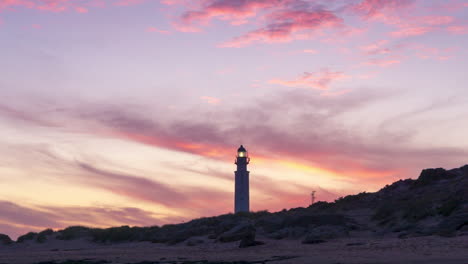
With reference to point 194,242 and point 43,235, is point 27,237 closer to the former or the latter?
point 43,235

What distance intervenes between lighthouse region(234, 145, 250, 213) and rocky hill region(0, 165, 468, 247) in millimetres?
18167

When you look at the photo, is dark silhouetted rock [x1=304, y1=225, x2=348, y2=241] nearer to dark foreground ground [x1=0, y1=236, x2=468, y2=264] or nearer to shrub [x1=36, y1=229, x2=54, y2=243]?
dark foreground ground [x1=0, y1=236, x2=468, y2=264]

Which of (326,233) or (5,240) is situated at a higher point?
(5,240)

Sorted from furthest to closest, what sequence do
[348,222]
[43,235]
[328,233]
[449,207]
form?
1. [43,235]
2. [348,222]
3. [449,207]
4. [328,233]

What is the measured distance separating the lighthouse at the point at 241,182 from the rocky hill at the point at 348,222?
59.6 ft

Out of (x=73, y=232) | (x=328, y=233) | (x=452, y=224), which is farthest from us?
(x=73, y=232)

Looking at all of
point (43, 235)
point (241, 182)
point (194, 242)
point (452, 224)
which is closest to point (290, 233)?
point (194, 242)

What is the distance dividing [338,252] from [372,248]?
1526mm

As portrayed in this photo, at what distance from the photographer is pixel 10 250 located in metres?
47.7

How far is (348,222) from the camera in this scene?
3522 cm

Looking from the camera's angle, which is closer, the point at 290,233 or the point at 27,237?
the point at 290,233

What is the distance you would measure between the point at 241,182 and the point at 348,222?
36179 mm

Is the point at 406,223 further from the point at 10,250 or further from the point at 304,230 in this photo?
the point at 10,250

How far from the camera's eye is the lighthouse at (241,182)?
230 ft
